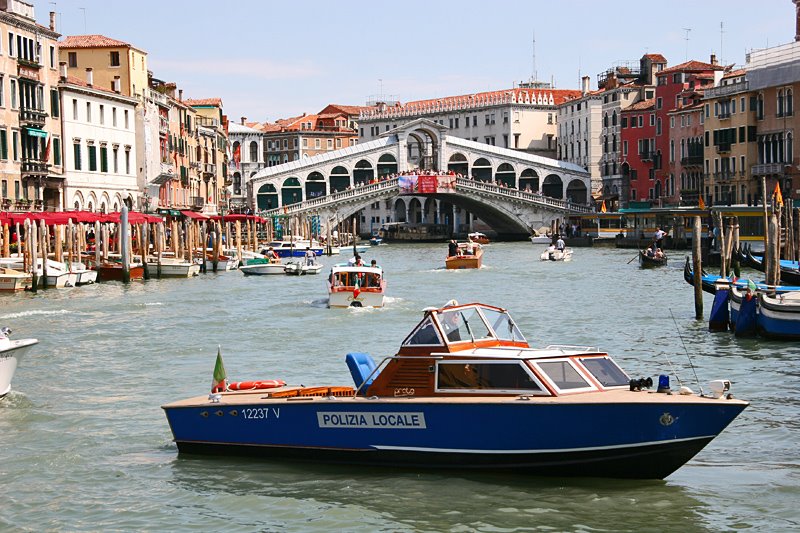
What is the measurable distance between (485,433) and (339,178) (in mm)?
75110

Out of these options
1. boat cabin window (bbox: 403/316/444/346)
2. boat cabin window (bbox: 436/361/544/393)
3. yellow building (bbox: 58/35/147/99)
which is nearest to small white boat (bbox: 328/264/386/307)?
boat cabin window (bbox: 403/316/444/346)

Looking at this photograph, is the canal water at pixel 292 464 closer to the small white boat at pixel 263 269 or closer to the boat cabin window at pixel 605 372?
the boat cabin window at pixel 605 372

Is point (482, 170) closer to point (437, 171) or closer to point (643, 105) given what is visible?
point (437, 171)

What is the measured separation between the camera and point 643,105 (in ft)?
243

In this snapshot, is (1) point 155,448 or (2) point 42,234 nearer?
(1) point 155,448

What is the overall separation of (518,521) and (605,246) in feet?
→ 189

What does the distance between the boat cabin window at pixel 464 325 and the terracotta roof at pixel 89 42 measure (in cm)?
4354

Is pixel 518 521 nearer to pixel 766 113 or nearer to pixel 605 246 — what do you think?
pixel 766 113

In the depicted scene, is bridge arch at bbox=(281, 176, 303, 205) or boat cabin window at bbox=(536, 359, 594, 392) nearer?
boat cabin window at bbox=(536, 359, 594, 392)

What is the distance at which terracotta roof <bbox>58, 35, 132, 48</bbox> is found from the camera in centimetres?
5231

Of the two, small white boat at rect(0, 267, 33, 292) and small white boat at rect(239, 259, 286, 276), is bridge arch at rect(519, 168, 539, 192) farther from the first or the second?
small white boat at rect(0, 267, 33, 292)

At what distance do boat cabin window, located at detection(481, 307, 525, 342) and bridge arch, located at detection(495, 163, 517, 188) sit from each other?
2931 inches

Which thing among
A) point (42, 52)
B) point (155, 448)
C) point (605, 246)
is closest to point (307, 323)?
point (155, 448)

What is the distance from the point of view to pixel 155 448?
12.6 meters
